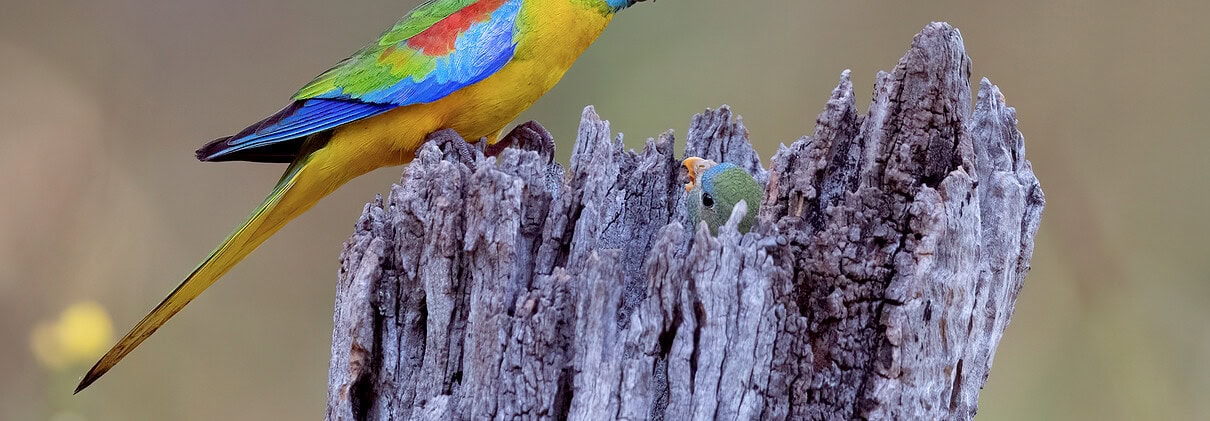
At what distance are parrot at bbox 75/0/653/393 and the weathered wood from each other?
1.07m

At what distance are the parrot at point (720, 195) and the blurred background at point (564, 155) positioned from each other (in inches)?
112

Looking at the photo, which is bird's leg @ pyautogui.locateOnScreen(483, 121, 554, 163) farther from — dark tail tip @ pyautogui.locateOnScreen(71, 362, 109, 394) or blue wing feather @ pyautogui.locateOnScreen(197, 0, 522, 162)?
dark tail tip @ pyautogui.locateOnScreen(71, 362, 109, 394)

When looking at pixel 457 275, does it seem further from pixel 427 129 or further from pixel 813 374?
pixel 427 129

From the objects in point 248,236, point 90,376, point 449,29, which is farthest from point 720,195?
point 90,376

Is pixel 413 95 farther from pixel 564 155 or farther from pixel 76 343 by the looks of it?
pixel 564 155

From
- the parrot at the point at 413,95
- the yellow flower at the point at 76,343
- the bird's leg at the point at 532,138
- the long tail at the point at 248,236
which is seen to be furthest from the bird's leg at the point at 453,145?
the yellow flower at the point at 76,343

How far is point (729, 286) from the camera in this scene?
2.45 meters

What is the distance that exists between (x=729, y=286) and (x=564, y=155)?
172 inches

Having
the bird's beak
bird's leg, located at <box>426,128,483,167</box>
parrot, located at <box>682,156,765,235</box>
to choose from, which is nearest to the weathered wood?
parrot, located at <box>682,156,765,235</box>

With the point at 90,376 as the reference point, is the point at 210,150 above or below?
above

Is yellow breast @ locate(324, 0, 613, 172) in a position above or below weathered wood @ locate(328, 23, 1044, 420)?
above

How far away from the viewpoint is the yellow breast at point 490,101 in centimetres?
407

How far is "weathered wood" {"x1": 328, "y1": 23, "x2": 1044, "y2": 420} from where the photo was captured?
96.2 inches

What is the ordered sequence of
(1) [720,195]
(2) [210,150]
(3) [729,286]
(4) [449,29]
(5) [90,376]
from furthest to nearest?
(4) [449,29] < (2) [210,150] < (5) [90,376] < (1) [720,195] < (3) [729,286]
